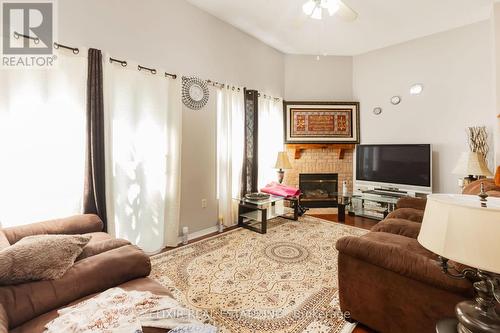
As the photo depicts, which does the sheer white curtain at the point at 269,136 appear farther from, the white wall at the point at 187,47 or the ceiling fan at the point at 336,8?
the ceiling fan at the point at 336,8

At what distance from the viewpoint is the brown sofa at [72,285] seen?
1.10m

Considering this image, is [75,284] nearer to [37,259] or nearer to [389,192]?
[37,259]

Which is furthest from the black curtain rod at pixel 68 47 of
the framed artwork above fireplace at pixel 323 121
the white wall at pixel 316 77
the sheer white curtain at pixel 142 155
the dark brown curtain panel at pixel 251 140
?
the white wall at pixel 316 77

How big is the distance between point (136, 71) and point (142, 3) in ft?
2.62

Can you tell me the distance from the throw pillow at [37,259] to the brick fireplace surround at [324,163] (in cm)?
403

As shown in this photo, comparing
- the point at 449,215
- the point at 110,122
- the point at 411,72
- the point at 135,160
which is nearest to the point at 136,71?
the point at 110,122

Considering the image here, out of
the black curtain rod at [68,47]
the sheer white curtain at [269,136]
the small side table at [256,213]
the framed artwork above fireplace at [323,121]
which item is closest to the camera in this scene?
the black curtain rod at [68,47]

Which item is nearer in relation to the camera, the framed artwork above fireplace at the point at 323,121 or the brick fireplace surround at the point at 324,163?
the framed artwork above fireplace at the point at 323,121

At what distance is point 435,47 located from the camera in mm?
3967

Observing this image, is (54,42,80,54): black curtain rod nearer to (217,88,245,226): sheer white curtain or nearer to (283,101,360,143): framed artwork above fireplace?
(217,88,245,226): sheer white curtain

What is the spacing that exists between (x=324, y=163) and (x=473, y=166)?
2.27m

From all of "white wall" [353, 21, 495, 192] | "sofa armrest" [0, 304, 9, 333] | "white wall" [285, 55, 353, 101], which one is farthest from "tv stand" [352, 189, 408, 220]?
"sofa armrest" [0, 304, 9, 333]

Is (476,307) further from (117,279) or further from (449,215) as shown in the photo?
(117,279)

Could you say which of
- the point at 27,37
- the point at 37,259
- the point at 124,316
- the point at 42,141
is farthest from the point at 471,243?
the point at 27,37
